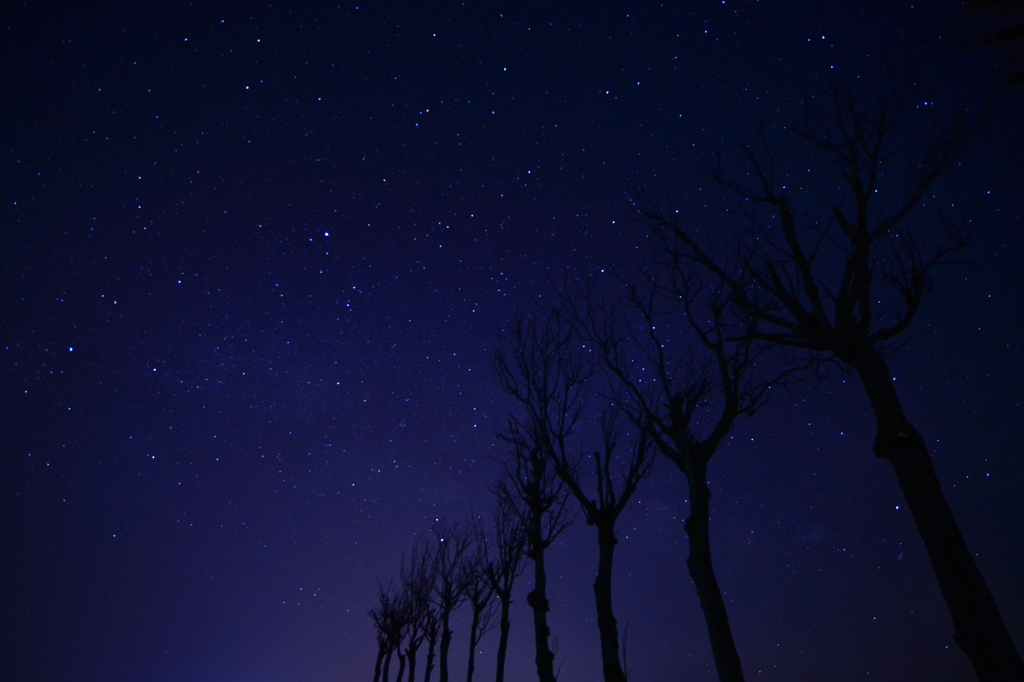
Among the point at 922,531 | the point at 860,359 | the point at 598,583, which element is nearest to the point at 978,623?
the point at 922,531

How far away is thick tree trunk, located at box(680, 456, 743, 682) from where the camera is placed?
7.18m

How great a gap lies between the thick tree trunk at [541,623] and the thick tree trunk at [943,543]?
28.5 feet

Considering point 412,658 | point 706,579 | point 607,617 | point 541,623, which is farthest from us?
point 412,658

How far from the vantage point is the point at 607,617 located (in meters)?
9.82

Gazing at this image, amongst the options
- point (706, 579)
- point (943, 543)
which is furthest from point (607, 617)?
point (943, 543)

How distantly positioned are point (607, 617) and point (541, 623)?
308 cm

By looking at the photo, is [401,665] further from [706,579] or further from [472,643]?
[706,579]

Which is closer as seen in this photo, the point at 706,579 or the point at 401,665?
the point at 706,579

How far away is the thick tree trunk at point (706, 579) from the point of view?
7184 mm

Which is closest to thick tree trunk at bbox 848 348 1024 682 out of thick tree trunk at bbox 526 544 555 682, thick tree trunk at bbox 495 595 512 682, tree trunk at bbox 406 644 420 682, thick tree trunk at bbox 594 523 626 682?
thick tree trunk at bbox 594 523 626 682

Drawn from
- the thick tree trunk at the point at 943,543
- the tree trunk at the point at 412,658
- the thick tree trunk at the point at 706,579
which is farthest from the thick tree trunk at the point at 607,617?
the tree trunk at the point at 412,658

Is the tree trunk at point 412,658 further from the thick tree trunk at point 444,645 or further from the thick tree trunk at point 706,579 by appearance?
the thick tree trunk at point 706,579

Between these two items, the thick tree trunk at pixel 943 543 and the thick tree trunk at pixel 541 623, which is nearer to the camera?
the thick tree trunk at pixel 943 543

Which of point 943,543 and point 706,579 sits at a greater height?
point 706,579
